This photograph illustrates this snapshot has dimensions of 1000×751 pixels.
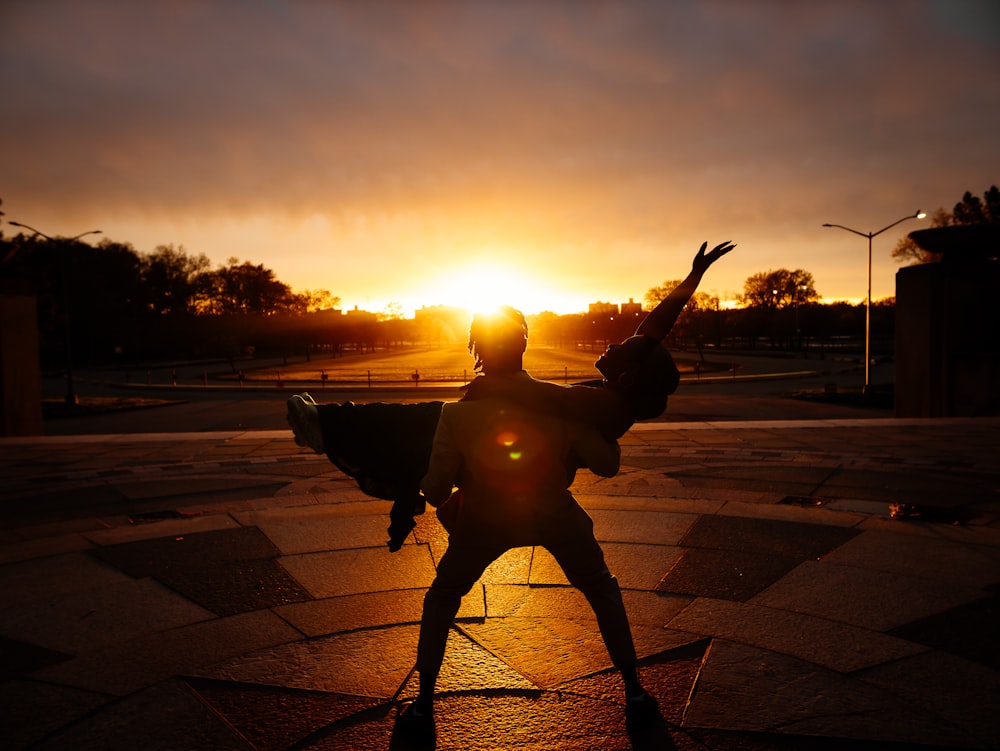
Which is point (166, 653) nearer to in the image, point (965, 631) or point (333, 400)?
point (965, 631)

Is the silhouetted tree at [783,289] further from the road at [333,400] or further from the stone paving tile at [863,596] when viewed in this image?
the stone paving tile at [863,596]

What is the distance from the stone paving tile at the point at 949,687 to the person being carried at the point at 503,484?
1485 mm

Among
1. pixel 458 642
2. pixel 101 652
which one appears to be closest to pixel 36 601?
pixel 101 652

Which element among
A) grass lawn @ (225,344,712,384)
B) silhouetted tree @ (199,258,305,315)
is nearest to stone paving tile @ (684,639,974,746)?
grass lawn @ (225,344,712,384)

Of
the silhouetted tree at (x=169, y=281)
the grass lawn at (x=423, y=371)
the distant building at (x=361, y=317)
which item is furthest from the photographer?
the distant building at (x=361, y=317)

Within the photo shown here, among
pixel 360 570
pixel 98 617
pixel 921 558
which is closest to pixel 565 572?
pixel 360 570

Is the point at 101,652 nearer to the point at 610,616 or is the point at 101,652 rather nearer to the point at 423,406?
the point at 423,406

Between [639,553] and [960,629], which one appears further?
[639,553]

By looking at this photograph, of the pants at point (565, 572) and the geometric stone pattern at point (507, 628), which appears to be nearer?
the pants at point (565, 572)

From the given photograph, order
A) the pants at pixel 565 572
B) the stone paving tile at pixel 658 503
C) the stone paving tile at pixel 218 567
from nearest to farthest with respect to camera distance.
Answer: the pants at pixel 565 572, the stone paving tile at pixel 218 567, the stone paving tile at pixel 658 503

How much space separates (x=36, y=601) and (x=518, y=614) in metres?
3.30

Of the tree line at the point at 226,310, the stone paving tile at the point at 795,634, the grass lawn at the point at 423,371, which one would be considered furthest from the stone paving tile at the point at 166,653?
the tree line at the point at 226,310

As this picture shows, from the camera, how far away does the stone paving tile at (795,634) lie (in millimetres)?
3318

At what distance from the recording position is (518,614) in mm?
3947
